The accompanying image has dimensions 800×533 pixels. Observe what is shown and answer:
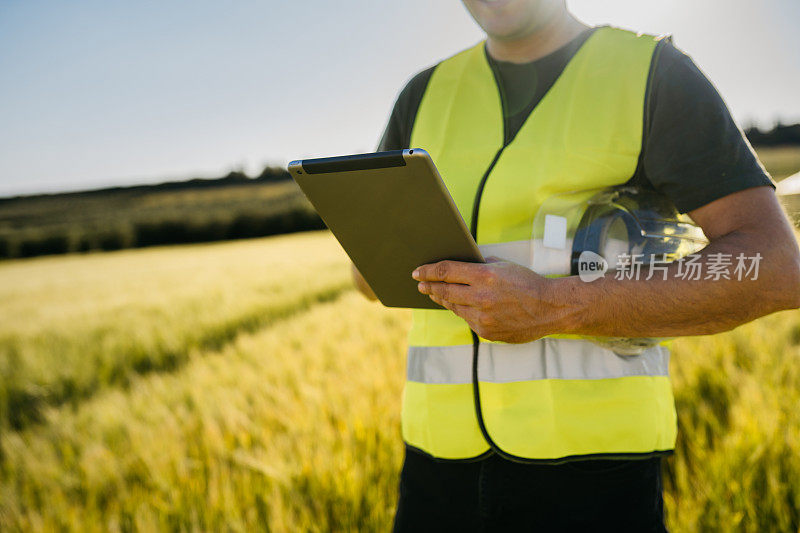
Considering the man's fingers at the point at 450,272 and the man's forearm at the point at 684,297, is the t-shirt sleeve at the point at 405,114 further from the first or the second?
the man's forearm at the point at 684,297

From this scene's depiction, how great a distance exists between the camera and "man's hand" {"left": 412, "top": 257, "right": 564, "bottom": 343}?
37.8 inches

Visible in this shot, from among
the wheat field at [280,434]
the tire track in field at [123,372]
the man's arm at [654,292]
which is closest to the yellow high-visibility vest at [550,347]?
the man's arm at [654,292]

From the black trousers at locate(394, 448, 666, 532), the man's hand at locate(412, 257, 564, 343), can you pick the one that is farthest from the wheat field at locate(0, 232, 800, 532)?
the man's hand at locate(412, 257, 564, 343)

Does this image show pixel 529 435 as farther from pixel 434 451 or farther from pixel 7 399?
pixel 7 399

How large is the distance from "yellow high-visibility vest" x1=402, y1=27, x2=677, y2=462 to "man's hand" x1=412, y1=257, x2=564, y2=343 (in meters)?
0.16

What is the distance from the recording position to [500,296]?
3.16 feet

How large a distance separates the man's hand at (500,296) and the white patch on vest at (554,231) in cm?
12

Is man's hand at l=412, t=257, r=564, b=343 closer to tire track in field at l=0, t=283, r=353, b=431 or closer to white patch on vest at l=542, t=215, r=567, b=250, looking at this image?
white patch on vest at l=542, t=215, r=567, b=250

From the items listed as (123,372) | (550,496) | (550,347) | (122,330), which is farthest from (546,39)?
(122,330)

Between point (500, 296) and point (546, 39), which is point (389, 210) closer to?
point (500, 296)

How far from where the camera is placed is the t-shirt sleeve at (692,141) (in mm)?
921

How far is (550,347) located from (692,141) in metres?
0.52

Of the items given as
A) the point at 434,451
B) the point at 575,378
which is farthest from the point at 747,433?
the point at 434,451

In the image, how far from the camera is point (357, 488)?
81.4 inches
